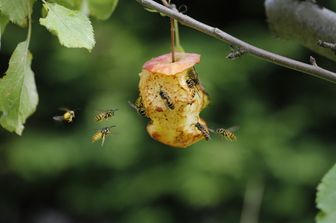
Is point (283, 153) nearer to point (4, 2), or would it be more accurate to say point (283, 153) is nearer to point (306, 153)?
point (306, 153)

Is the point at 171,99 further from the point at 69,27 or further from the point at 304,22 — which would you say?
the point at 304,22

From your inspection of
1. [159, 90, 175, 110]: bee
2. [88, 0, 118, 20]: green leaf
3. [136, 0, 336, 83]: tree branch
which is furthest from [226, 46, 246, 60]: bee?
[88, 0, 118, 20]: green leaf

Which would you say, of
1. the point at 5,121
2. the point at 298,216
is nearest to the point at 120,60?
the point at 298,216

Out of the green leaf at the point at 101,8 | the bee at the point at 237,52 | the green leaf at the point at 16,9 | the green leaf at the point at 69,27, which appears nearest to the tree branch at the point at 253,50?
the bee at the point at 237,52

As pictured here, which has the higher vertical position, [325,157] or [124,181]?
[325,157]

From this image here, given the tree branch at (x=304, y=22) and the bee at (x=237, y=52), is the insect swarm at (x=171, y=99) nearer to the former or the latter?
the bee at (x=237, y=52)

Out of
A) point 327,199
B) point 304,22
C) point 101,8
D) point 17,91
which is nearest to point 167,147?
point 101,8
